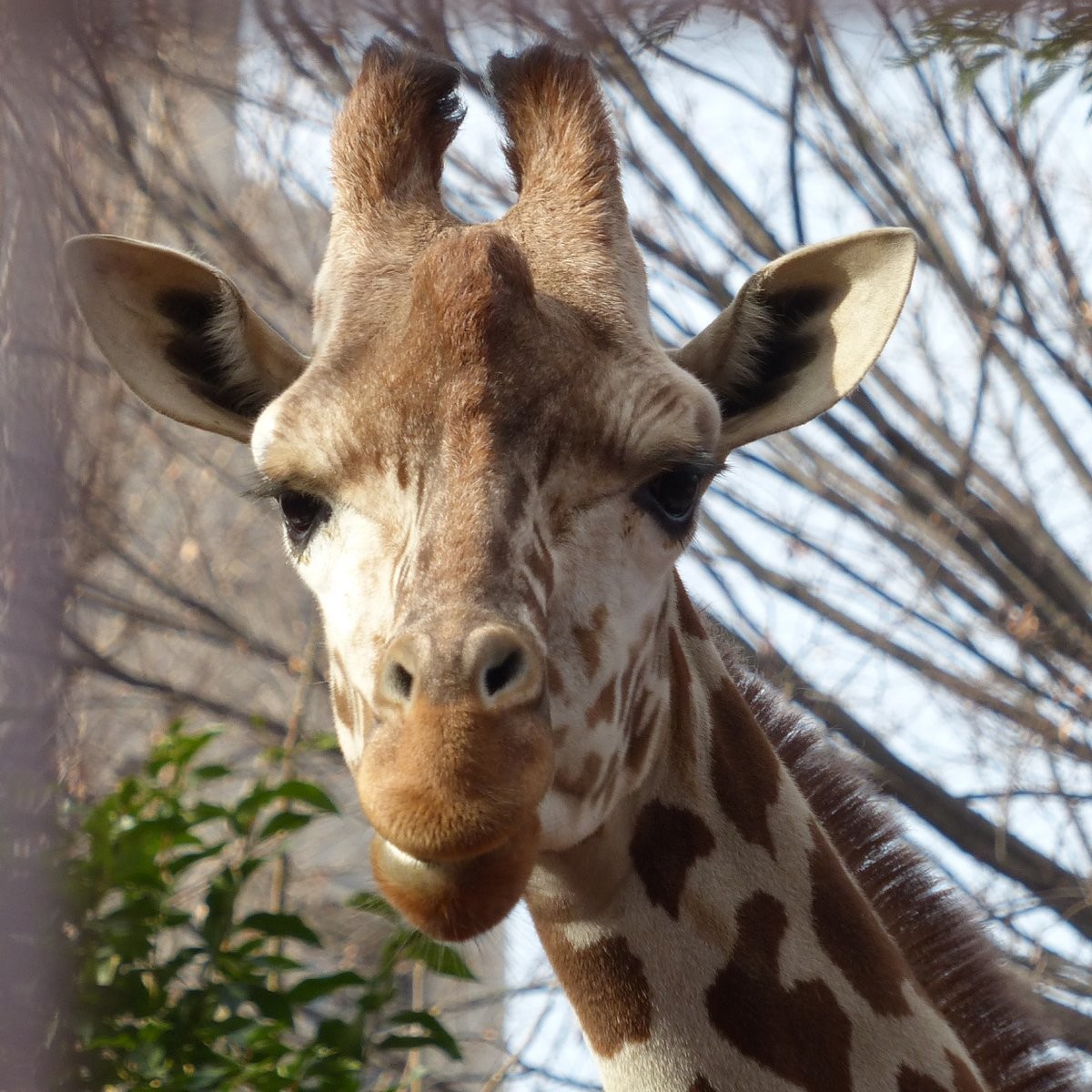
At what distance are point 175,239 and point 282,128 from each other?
1.31 m

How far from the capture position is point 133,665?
31.6ft

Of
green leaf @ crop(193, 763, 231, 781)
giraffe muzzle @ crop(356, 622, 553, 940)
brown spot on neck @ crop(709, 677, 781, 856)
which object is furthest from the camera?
green leaf @ crop(193, 763, 231, 781)

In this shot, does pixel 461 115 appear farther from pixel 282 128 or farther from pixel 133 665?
pixel 133 665

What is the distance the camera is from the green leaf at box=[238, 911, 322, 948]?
3488 mm

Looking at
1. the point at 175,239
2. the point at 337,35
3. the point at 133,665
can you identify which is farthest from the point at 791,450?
the point at 133,665

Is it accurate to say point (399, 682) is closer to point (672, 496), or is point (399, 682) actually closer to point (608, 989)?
point (672, 496)

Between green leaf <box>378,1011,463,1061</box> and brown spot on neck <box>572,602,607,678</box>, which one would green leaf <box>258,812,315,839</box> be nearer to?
green leaf <box>378,1011,463,1061</box>

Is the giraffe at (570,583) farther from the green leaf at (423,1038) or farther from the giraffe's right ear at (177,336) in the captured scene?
the green leaf at (423,1038)

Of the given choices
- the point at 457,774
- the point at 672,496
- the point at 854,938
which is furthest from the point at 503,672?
the point at 854,938

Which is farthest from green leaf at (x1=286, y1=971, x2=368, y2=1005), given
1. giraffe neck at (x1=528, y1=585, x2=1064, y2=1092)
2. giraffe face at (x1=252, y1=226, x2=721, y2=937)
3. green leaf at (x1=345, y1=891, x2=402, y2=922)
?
giraffe face at (x1=252, y1=226, x2=721, y2=937)

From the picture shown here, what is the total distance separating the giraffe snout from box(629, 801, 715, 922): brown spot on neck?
719 millimetres

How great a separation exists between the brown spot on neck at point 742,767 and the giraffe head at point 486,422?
0.20m

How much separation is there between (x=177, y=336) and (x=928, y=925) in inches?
82.8

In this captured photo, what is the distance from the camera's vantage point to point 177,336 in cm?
312
